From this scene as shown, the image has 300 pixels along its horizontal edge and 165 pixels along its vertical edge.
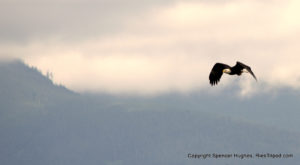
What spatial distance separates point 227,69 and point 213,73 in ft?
4.59

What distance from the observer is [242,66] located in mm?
58188

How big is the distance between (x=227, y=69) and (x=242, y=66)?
139 inches

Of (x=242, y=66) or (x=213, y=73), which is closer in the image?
(x=242, y=66)

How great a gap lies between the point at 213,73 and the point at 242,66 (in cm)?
479

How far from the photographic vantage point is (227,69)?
61656 millimetres

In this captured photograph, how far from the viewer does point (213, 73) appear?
2468 inches
